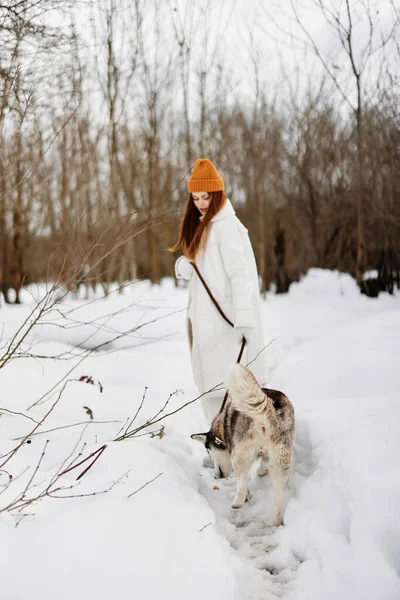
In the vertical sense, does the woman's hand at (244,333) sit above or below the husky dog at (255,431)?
above

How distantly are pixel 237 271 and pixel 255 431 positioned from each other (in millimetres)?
1195

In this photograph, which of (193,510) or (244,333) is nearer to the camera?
(193,510)

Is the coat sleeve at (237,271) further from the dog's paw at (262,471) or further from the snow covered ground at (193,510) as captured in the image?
the dog's paw at (262,471)

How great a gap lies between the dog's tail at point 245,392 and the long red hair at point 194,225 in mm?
1336

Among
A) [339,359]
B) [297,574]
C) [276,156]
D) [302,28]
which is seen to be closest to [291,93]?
[276,156]

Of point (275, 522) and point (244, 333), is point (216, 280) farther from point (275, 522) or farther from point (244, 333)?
point (275, 522)

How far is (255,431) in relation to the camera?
114 inches

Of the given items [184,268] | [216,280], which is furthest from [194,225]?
[216,280]

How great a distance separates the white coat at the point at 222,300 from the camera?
11.5ft

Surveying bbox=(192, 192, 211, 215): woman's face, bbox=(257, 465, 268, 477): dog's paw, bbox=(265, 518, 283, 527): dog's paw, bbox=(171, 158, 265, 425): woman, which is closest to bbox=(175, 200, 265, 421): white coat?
bbox=(171, 158, 265, 425): woman

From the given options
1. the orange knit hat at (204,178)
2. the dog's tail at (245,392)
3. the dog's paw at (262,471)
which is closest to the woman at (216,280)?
the orange knit hat at (204,178)

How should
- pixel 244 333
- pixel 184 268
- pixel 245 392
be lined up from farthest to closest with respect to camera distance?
pixel 184 268 < pixel 244 333 < pixel 245 392

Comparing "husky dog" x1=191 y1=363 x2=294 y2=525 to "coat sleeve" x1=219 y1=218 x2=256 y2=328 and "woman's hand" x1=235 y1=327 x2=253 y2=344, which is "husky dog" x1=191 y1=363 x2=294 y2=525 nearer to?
"woman's hand" x1=235 y1=327 x2=253 y2=344

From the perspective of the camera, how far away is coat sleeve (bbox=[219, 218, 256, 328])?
342 centimetres
